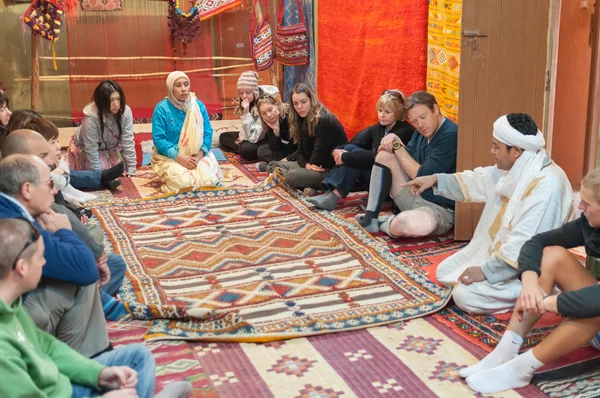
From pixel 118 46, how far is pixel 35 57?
0.98 meters

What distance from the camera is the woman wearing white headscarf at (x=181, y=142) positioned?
5.97 meters

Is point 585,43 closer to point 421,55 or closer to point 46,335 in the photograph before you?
point 421,55

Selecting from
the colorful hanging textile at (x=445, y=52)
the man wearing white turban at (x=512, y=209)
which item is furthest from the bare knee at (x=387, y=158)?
the man wearing white turban at (x=512, y=209)

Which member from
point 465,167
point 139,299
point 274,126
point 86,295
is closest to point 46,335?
point 86,295

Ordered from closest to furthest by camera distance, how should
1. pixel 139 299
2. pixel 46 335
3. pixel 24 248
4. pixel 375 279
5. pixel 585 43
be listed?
pixel 24 248, pixel 46 335, pixel 139 299, pixel 375 279, pixel 585 43

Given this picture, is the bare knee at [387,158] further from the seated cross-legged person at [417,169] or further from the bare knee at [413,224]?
the bare knee at [413,224]

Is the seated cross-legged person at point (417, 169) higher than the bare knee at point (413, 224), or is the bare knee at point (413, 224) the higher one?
the seated cross-legged person at point (417, 169)

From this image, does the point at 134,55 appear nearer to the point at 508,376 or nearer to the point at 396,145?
the point at 396,145

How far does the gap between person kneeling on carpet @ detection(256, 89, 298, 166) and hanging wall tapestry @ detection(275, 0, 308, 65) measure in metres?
1.31

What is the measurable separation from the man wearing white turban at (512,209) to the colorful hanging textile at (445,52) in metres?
1.72

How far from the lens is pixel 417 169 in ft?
15.5

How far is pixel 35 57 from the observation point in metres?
7.36

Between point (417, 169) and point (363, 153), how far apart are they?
0.57 meters

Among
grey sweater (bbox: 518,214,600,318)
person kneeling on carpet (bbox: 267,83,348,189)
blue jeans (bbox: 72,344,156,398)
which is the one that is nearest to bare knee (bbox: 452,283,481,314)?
grey sweater (bbox: 518,214,600,318)
